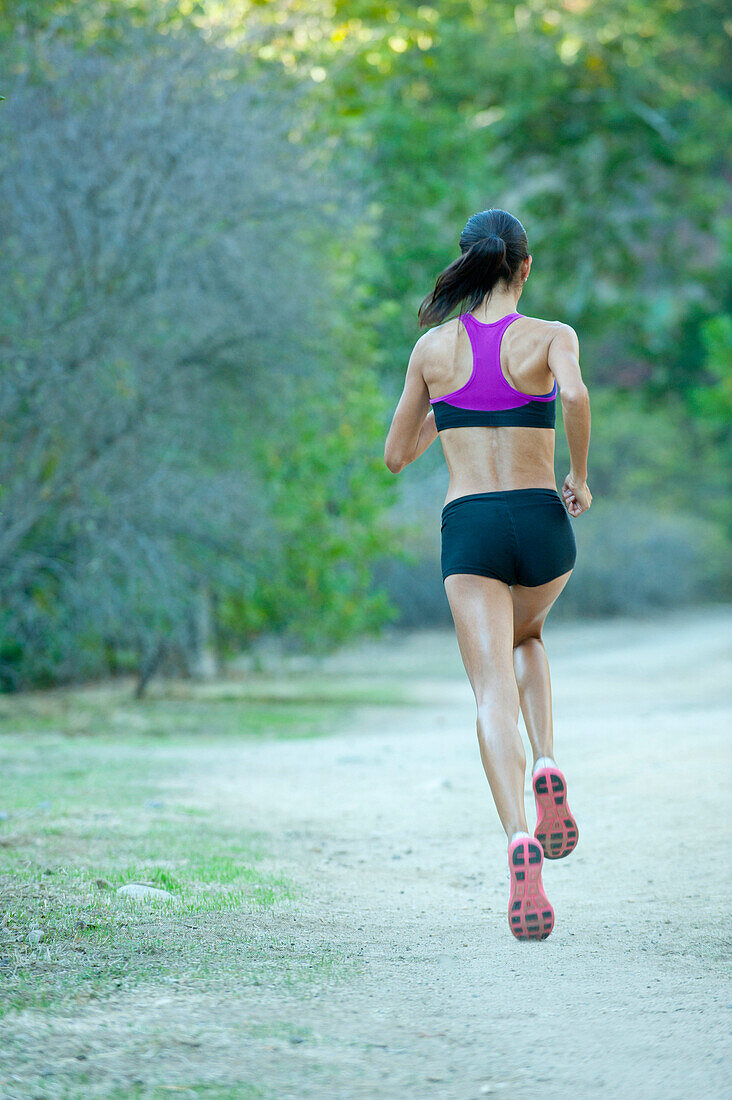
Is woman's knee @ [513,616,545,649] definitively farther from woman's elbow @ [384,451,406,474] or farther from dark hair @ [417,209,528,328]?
dark hair @ [417,209,528,328]

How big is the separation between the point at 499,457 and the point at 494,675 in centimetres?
70

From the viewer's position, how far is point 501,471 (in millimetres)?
4199

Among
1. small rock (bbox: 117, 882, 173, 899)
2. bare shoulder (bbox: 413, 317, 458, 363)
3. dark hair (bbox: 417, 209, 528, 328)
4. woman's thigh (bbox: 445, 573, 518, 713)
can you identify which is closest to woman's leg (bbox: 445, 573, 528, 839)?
woman's thigh (bbox: 445, 573, 518, 713)

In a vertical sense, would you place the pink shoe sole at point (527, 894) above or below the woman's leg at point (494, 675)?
below

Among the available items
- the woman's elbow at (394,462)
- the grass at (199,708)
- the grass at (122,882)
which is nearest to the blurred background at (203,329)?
the grass at (199,708)

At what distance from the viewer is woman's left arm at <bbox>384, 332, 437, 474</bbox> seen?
4316mm

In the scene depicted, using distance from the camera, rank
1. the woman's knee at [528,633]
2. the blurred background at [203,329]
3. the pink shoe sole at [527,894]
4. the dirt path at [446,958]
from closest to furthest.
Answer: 1. the dirt path at [446,958]
2. the pink shoe sole at [527,894]
3. the woman's knee at [528,633]
4. the blurred background at [203,329]

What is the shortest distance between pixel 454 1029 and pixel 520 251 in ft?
8.15

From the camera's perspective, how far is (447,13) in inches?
987

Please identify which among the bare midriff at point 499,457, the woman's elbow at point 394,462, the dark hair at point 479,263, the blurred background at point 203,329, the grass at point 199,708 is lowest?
the grass at point 199,708

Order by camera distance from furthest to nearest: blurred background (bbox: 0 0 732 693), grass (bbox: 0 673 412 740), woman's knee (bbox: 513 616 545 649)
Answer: grass (bbox: 0 673 412 740) → blurred background (bbox: 0 0 732 693) → woman's knee (bbox: 513 616 545 649)

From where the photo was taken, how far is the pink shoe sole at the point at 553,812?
4.17 m

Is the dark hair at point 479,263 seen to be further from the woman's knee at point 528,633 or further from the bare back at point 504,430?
the woman's knee at point 528,633

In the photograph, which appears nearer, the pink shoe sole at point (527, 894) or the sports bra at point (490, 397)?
the pink shoe sole at point (527, 894)
